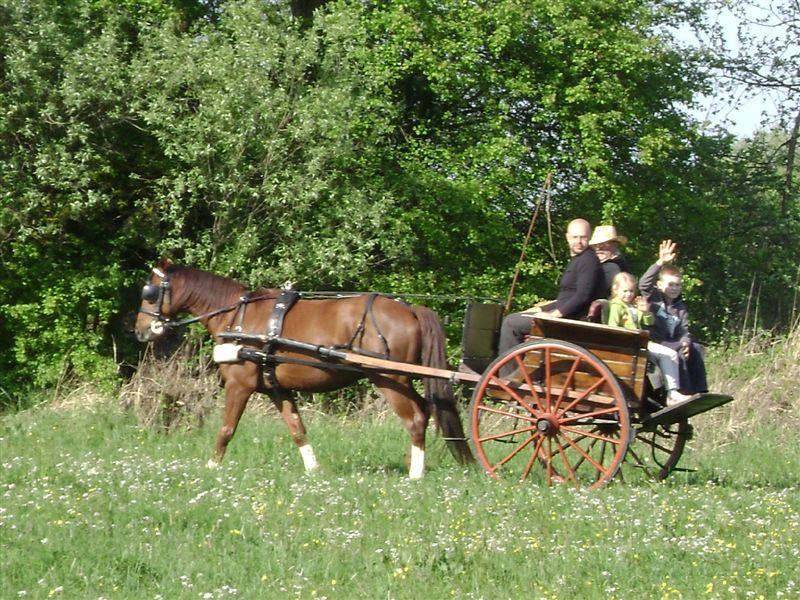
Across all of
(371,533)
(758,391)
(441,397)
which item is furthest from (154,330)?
(758,391)

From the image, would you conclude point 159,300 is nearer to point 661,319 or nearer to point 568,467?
point 568,467

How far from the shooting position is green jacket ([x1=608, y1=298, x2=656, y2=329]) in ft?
29.4

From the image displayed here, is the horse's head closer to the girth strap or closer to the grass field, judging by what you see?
the girth strap

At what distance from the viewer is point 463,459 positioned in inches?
391

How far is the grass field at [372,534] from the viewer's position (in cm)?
626

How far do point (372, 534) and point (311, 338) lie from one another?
10.4 feet

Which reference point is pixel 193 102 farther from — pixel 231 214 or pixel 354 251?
pixel 354 251

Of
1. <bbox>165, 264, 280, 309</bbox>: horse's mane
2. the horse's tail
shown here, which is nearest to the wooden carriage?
the horse's tail

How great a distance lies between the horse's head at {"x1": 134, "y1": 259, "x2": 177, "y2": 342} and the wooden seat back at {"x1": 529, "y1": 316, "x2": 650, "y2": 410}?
3566 millimetres

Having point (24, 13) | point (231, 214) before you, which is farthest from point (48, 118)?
point (231, 214)

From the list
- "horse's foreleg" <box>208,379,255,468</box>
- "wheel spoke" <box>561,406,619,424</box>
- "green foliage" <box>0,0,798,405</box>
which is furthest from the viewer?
"green foliage" <box>0,0,798,405</box>

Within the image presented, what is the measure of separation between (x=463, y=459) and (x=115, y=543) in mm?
3666

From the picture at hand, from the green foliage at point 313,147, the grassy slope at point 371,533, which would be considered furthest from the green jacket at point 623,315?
the green foliage at point 313,147

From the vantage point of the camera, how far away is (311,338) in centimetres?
1014
